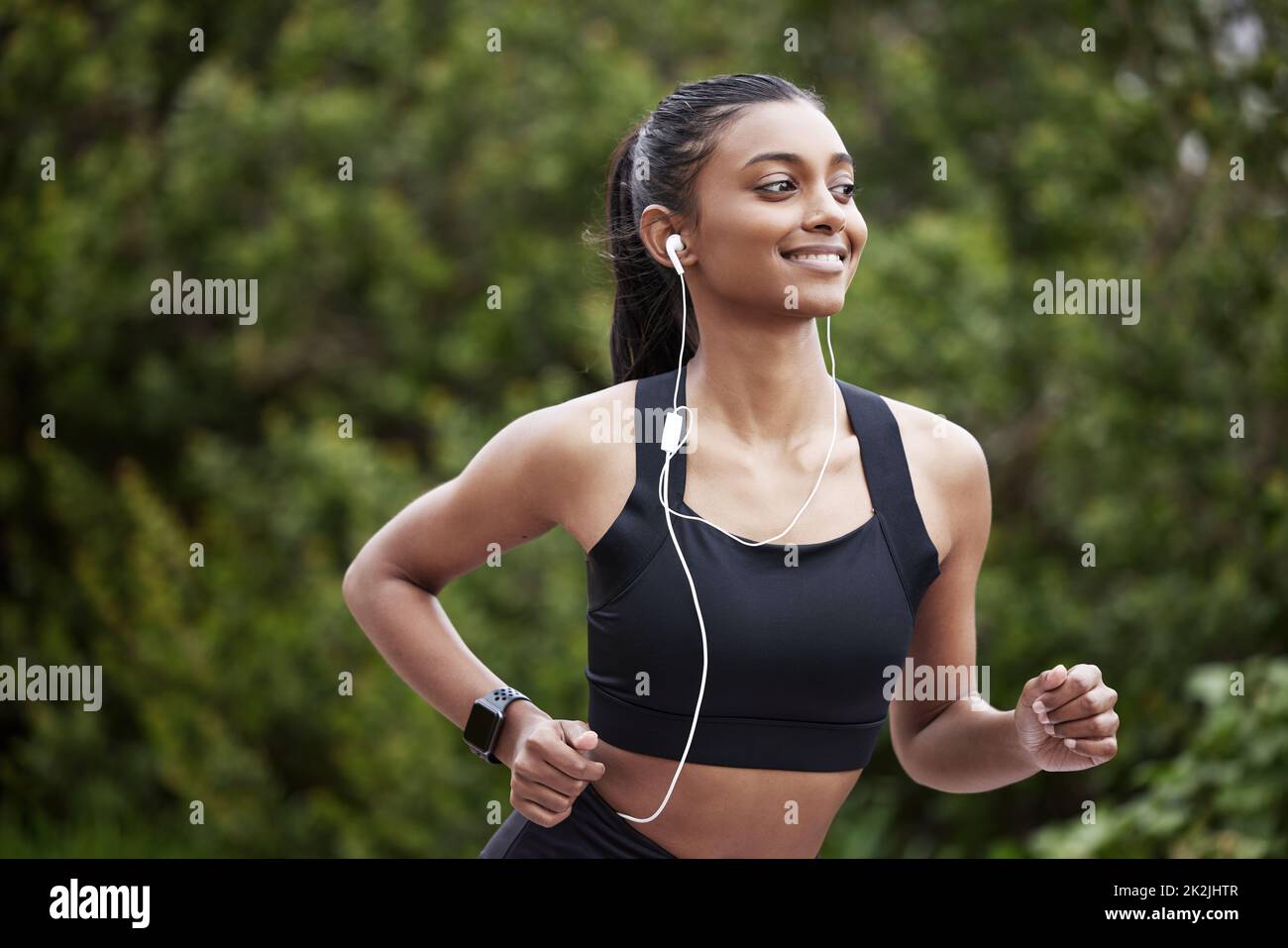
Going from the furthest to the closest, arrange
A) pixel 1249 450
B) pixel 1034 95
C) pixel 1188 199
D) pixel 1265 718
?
pixel 1034 95 < pixel 1188 199 < pixel 1249 450 < pixel 1265 718

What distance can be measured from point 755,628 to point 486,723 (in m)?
0.49

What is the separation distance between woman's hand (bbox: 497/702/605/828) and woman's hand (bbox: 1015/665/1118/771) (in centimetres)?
65

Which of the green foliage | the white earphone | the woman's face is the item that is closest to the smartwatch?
the white earphone

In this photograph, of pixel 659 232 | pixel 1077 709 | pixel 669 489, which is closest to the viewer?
pixel 1077 709

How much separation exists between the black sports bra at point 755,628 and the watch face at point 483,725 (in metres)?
0.19

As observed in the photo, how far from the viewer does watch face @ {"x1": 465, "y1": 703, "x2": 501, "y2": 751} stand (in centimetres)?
241

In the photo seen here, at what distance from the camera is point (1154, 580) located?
6.01 m

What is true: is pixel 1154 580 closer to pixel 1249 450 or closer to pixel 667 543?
pixel 1249 450

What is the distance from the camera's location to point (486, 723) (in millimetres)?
2422

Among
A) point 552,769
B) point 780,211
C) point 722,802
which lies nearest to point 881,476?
point 780,211

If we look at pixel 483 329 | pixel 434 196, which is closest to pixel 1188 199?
pixel 483 329

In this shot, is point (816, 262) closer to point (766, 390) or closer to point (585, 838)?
point (766, 390)

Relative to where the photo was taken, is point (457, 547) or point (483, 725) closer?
point (483, 725)

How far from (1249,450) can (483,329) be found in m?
4.15
